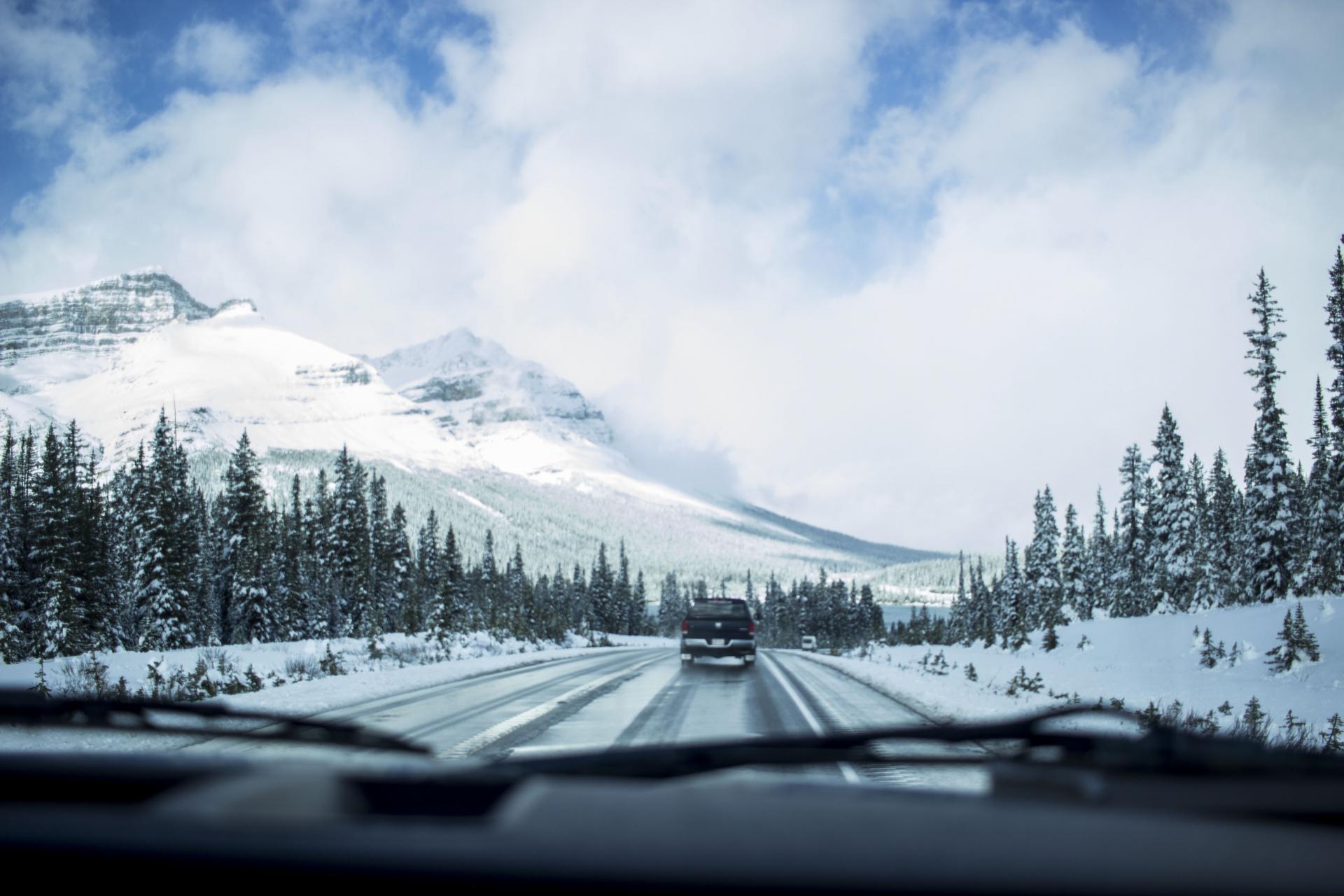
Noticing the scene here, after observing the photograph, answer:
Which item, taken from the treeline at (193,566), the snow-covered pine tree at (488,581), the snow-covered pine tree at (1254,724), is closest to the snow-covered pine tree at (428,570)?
the treeline at (193,566)

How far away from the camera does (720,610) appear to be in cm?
2334

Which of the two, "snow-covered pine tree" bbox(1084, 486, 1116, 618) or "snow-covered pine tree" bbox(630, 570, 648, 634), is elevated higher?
"snow-covered pine tree" bbox(1084, 486, 1116, 618)

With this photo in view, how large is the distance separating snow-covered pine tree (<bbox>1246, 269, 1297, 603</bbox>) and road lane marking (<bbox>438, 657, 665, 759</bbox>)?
37583mm

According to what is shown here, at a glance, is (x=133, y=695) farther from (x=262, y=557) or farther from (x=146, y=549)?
(x=262, y=557)

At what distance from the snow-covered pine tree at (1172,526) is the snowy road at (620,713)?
44.5 metres

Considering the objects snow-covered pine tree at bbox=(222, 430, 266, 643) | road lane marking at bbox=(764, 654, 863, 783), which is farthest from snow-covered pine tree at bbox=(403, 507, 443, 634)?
road lane marking at bbox=(764, 654, 863, 783)

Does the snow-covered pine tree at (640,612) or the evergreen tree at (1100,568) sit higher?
the evergreen tree at (1100,568)

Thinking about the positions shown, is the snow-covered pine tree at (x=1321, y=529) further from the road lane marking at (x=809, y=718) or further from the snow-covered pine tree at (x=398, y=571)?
the snow-covered pine tree at (x=398, y=571)

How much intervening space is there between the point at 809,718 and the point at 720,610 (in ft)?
41.2

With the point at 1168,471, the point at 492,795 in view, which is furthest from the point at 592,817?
the point at 1168,471

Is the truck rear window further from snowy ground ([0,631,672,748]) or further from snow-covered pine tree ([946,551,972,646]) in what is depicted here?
snow-covered pine tree ([946,551,972,646])

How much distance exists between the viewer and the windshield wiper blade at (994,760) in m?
1.82

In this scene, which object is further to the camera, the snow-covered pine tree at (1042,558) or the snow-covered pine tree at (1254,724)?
the snow-covered pine tree at (1042,558)

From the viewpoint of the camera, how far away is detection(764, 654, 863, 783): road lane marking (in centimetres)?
663
